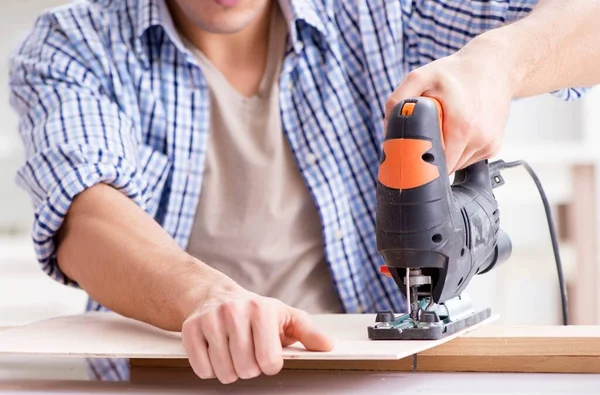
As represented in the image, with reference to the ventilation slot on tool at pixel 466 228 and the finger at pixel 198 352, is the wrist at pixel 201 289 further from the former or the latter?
the ventilation slot on tool at pixel 466 228

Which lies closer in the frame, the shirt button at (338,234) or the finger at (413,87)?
the finger at (413,87)

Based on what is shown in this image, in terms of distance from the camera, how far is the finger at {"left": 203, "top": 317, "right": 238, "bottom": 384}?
765mm

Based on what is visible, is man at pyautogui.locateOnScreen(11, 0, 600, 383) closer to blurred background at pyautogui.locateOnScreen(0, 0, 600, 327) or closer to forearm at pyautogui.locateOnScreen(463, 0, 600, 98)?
forearm at pyautogui.locateOnScreen(463, 0, 600, 98)

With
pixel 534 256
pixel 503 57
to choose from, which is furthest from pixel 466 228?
pixel 534 256

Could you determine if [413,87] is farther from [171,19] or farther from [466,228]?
[171,19]

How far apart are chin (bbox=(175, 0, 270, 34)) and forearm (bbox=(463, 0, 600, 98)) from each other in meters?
0.43

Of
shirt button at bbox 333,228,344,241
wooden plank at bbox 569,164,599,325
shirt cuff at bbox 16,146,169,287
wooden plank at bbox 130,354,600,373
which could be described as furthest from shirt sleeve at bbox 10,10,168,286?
wooden plank at bbox 569,164,599,325

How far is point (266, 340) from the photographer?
75 centimetres

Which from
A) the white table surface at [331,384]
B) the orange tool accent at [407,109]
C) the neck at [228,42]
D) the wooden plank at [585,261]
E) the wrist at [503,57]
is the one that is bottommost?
the wooden plank at [585,261]

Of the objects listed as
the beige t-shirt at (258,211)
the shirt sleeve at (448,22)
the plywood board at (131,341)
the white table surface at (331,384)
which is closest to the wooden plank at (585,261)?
the shirt sleeve at (448,22)

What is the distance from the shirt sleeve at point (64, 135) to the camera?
117cm

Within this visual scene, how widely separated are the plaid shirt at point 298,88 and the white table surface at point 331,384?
0.41 meters

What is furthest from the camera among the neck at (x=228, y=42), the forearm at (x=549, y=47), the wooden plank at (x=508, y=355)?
the neck at (x=228, y=42)

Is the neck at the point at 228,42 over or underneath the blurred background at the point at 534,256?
over
